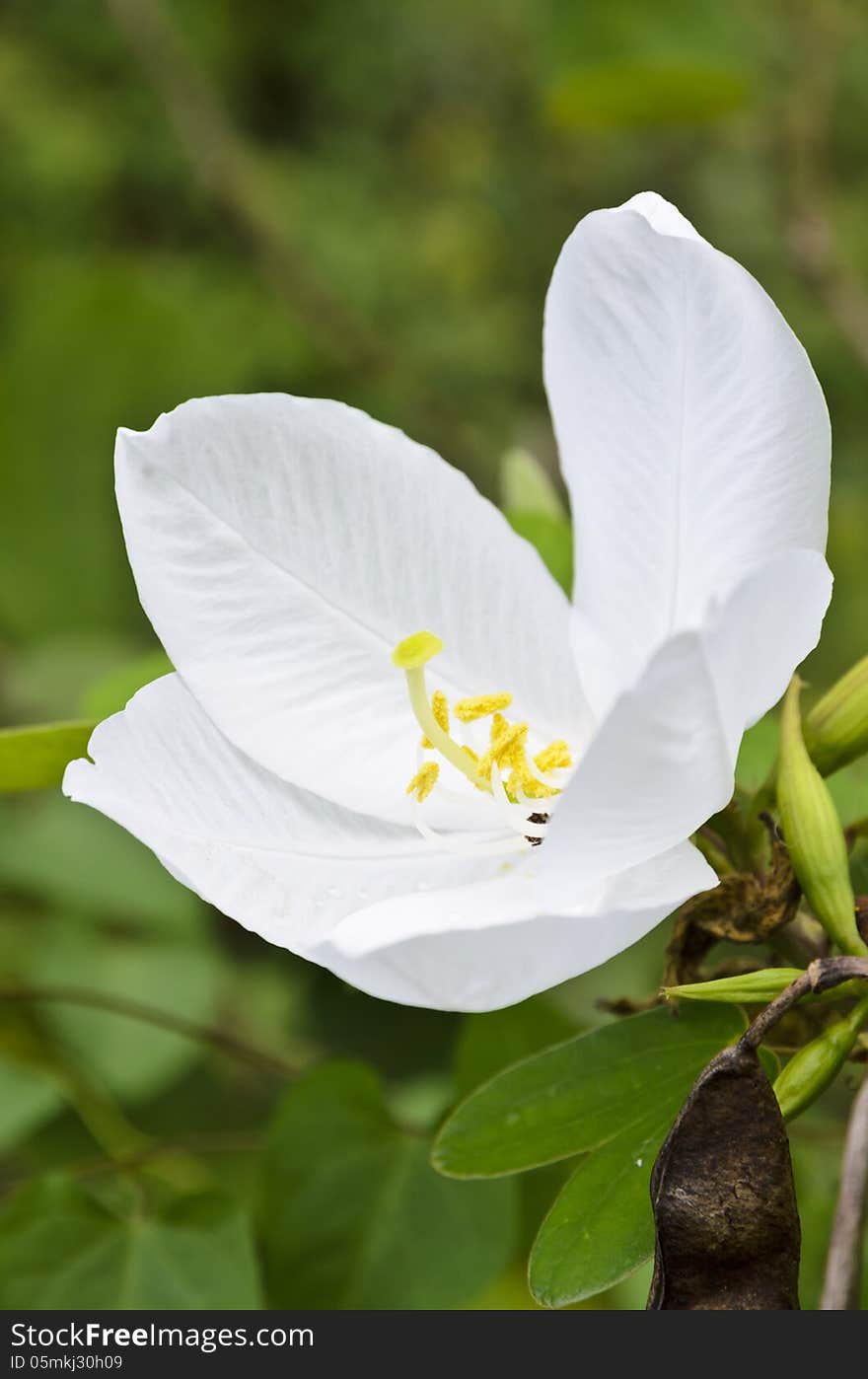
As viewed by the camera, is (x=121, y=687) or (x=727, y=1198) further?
(x=121, y=687)

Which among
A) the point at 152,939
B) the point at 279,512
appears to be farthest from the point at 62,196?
the point at 279,512

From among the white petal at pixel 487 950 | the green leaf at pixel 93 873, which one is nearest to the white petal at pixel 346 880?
the white petal at pixel 487 950

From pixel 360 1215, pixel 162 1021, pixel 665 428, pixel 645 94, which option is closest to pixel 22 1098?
pixel 162 1021

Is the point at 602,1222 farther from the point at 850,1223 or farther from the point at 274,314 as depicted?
the point at 274,314

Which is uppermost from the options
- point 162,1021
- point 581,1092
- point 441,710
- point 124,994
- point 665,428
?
point 665,428

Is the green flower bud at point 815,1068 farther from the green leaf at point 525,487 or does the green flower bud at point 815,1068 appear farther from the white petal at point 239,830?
the green leaf at point 525,487

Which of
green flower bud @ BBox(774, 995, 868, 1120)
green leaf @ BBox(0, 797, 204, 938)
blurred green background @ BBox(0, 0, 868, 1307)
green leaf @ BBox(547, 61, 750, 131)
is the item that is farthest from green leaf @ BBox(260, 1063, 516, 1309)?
green leaf @ BBox(547, 61, 750, 131)
